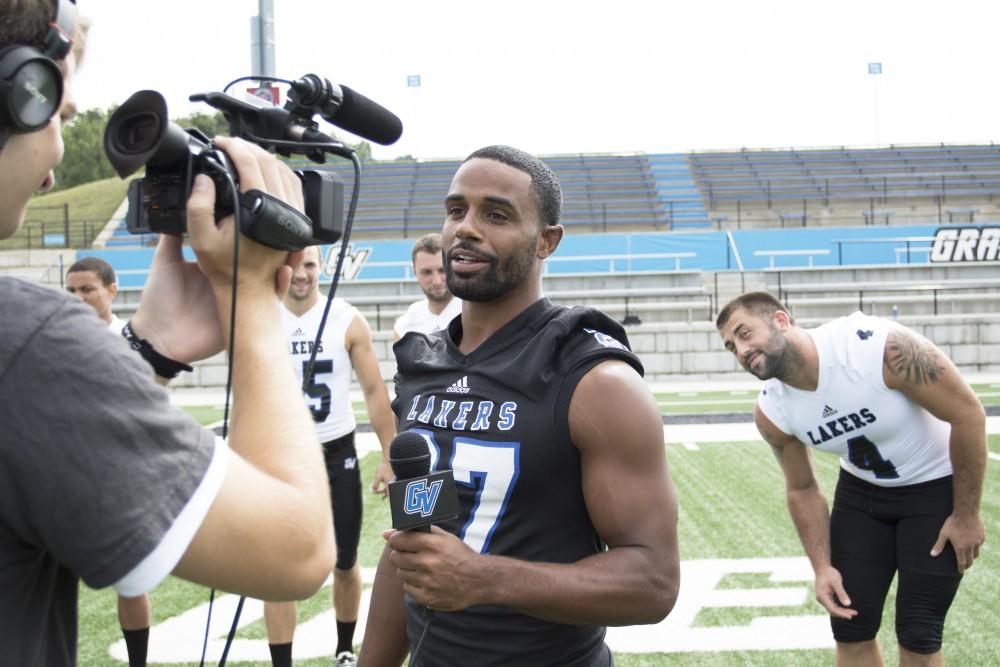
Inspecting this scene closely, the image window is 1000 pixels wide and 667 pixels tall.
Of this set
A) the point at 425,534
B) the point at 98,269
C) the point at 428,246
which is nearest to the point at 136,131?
the point at 425,534

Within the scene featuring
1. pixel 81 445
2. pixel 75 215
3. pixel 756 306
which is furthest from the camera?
pixel 75 215

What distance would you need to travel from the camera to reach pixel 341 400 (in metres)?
5.09

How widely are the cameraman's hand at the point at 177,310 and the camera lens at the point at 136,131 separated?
0.21m

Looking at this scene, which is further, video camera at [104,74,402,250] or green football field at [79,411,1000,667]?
green football field at [79,411,1000,667]

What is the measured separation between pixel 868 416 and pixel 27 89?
3256 mm

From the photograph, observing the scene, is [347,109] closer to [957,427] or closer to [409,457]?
[409,457]

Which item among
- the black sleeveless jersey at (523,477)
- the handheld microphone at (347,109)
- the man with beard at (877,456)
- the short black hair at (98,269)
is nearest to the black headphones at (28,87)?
the handheld microphone at (347,109)

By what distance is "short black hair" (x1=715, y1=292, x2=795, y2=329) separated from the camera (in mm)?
3764

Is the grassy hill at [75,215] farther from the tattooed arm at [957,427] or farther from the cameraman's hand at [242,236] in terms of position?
the cameraman's hand at [242,236]

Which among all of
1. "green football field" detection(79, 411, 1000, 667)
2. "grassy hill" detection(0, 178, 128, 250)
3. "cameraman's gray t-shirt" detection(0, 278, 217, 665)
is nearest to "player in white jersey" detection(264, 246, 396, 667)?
"green football field" detection(79, 411, 1000, 667)

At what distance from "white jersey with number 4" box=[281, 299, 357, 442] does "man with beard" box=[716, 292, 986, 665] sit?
2.25 m

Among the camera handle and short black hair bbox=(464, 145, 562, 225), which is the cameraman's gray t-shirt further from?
short black hair bbox=(464, 145, 562, 225)

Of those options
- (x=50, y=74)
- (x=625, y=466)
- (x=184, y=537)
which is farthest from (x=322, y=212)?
(x=625, y=466)

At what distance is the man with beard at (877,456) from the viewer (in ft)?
11.2
